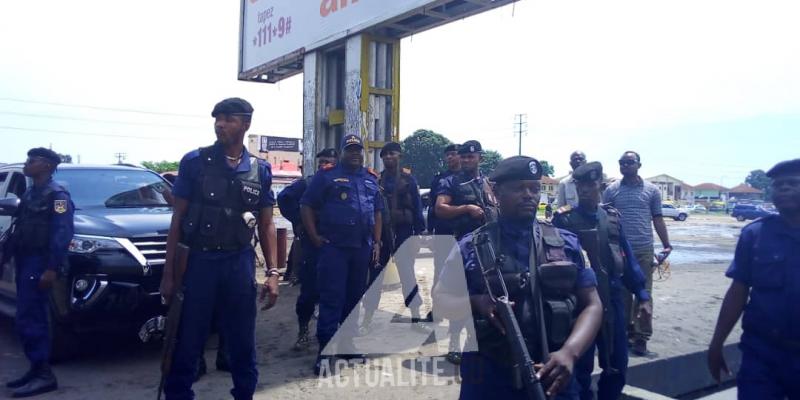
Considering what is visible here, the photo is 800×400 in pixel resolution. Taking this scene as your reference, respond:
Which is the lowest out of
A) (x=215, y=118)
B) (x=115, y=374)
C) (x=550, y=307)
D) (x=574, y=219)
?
(x=115, y=374)

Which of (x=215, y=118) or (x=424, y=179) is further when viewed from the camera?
(x=424, y=179)

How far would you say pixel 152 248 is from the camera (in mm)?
4969

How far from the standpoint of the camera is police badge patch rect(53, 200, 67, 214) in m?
4.44

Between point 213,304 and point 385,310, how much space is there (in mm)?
3897

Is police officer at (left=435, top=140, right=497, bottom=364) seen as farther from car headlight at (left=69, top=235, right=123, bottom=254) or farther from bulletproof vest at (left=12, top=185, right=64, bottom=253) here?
bulletproof vest at (left=12, top=185, right=64, bottom=253)

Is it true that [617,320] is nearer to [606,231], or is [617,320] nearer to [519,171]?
[606,231]

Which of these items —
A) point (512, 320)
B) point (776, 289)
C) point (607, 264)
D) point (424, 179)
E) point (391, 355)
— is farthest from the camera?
point (424, 179)

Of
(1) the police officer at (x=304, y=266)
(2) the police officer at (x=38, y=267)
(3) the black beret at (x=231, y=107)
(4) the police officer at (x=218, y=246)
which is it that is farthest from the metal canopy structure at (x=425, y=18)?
(2) the police officer at (x=38, y=267)

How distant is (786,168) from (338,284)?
3066mm

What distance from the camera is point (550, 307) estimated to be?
94.8 inches

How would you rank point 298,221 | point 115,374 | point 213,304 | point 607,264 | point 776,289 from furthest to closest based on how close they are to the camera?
point 298,221 → point 115,374 → point 607,264 → point 213,304 → point 776,289

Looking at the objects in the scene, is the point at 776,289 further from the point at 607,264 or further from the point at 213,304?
the point at 213,304

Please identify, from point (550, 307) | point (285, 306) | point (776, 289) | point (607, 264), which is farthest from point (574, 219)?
point (285, 306)

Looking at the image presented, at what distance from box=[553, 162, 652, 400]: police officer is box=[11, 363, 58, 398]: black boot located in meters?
3.66
